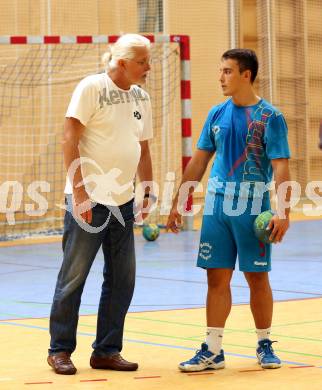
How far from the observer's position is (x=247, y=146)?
565 cm

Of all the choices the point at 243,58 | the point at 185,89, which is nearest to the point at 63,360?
the point at 243,58

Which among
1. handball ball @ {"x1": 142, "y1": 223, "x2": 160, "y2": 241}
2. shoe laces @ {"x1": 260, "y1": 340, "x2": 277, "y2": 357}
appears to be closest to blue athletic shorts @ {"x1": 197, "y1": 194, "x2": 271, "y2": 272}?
shoe laces @ {"x1": 260, "y1": 340, "x2": 277, "y2": 357}

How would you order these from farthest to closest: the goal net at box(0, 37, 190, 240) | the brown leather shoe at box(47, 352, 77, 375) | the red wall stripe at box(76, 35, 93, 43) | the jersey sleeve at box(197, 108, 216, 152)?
the goal net at box(0, 37, 190, 240) < the red wall stripe at box(76, 35, 93, 43) < the jersey sleeve at box(197, 108, 216, 152) < the brown leather shoe at box(47, 352, 77, 375)

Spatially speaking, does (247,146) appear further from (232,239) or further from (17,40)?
(17,40)

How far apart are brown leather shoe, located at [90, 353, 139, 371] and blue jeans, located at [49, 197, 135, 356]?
0.11 feet

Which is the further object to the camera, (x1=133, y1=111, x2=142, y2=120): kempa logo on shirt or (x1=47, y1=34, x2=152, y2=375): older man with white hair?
(x1=133, y1=111, x2=142, y2=120): kempa logo on shirt

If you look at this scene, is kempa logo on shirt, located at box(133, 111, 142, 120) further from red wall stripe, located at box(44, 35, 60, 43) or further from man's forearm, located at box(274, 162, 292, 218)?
red wall stripe, located at box(44, 35, 60, 43)

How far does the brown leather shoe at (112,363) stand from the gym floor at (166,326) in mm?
58

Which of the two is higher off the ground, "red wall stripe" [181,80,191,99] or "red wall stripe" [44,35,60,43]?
"red wall stripe" [44,35,60,43]

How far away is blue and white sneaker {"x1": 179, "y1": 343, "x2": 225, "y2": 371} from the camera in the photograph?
5.59 m

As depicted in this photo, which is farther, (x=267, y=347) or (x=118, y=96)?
(x=267, y=347)

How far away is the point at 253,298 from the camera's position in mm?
5742

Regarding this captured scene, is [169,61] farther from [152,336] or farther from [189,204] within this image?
[152,336]

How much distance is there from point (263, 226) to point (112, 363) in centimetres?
116
